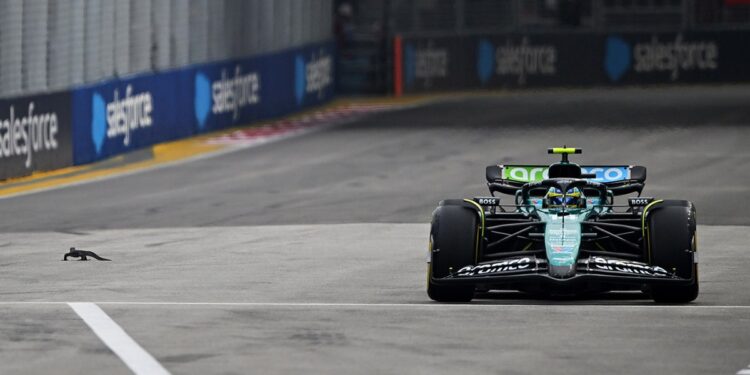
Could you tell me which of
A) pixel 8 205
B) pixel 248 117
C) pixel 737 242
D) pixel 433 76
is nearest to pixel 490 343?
pixel 737 242

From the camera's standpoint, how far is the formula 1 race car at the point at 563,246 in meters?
13.3

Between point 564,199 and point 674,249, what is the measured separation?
99 centimetres

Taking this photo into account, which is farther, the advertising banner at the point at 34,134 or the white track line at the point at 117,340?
the advertising banner at the point at 34,134

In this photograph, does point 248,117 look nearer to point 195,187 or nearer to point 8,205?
point 195,187

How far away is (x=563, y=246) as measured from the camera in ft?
43.7

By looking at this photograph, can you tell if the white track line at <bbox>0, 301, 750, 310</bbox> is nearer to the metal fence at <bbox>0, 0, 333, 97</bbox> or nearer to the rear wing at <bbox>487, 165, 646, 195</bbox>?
the rear wing at <bbox>487, 165, 646, 195</bbox>

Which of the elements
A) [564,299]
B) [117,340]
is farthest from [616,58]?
[117,340]

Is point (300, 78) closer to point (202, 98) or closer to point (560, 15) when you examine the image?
point (202, 98)

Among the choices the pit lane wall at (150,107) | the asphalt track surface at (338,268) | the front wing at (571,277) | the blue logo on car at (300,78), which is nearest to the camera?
the asphalt track surface at (338,268)

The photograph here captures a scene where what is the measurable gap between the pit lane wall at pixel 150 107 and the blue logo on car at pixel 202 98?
19mm

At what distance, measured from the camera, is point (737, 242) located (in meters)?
18.6

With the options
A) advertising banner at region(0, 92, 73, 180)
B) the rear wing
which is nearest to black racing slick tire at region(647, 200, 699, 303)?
the rear wing

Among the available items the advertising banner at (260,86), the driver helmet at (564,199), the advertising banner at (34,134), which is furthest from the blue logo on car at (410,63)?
the driver helmet at (564,199)

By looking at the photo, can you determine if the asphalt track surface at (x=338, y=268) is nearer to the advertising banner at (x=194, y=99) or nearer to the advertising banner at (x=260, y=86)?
the advertising banner at (x=194, y=99)
